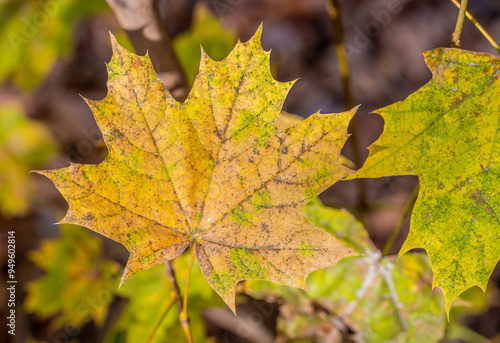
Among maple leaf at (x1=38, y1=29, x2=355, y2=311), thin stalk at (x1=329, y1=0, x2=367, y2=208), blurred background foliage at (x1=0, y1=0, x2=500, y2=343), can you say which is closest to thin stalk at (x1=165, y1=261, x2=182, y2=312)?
maple leaf at (x1=38, y1=29, x2=355, y2=311)

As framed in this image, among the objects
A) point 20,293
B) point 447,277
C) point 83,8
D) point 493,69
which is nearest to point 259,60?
Answer: point 493,69

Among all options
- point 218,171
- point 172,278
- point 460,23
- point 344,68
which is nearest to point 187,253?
point 172,278

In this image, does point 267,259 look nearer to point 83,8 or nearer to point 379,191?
point 83,8

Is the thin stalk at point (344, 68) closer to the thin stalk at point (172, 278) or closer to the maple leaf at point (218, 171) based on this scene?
the maple leaf at point (218, 171)

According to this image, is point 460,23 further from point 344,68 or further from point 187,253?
point 187,253

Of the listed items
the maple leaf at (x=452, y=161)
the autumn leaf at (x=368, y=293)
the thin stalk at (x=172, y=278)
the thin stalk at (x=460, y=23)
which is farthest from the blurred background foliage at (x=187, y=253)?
the thin stalk at (x=460, y=23)

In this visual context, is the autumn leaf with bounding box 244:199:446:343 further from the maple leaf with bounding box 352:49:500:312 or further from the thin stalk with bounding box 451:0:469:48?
the thin stalk with bounding box 451:0:469:48
